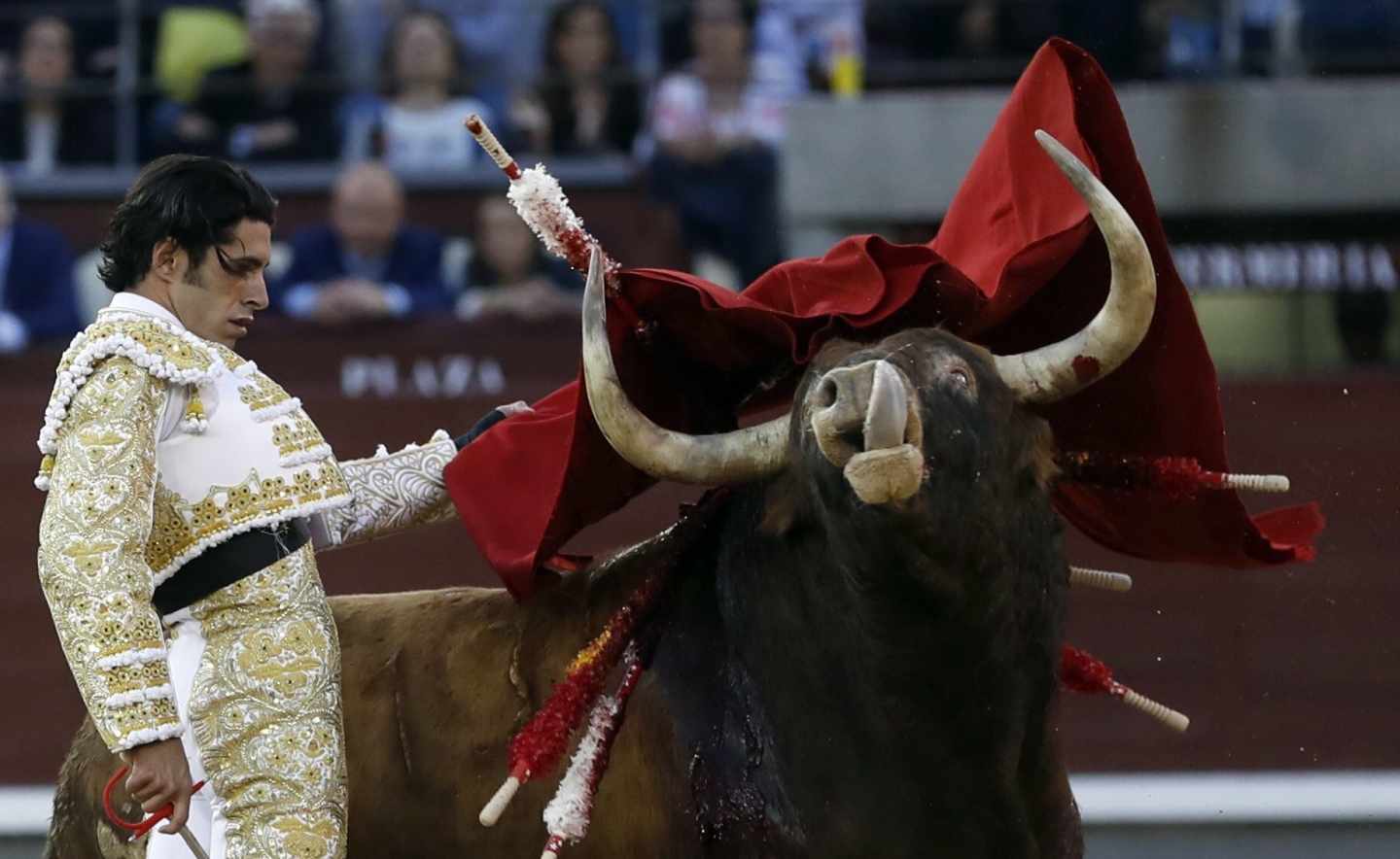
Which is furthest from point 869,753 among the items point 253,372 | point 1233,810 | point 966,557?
point 1233,810

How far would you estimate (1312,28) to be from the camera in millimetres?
6863

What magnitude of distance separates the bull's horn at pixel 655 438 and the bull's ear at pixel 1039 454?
31 centimetres

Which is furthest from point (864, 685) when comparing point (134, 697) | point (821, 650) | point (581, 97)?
point (581, 97)

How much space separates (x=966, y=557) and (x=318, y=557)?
10.5 feet

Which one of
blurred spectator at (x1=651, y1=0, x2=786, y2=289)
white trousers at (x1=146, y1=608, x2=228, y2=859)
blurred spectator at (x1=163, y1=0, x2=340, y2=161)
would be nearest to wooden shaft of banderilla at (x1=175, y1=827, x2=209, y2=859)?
white trousers at (x1=146, y1=608, x2=228, y2=859)

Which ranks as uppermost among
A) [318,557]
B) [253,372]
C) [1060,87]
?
[1060,87]

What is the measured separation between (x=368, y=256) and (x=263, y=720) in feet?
11.5

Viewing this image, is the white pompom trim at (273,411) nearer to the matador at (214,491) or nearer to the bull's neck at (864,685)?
the matador at (214,491)

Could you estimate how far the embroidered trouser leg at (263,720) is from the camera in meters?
2.88

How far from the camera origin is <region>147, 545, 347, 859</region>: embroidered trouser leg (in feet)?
9.46

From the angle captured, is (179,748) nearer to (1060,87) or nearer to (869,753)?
(869,753)

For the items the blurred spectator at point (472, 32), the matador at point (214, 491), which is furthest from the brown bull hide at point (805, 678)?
the blurred spectator at point (472, 32)

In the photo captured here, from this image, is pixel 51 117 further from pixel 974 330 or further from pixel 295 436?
pixel 974 330

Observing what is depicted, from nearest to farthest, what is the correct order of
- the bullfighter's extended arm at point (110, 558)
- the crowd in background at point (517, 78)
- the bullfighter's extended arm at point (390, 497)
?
1. the bullfighter's extended arm at point (110, 558)
2. the bullfighter's extended arm at point (390, 497)
3. the crowd in background at point (517, 78)
